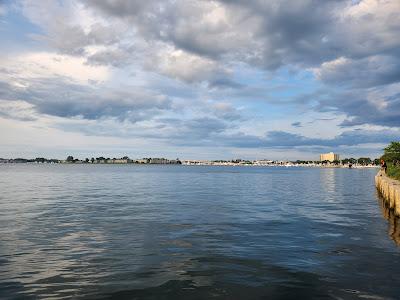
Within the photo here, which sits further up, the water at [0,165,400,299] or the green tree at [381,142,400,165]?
the green tree at [381,142,400,165]

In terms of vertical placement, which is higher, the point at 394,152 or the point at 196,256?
the point at 394,152

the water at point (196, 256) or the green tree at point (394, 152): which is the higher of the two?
the green tree at point (394, 152)

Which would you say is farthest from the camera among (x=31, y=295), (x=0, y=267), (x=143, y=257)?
(x=143, y=257)

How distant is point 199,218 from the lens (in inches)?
1339

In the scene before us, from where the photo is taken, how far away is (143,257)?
19.6m

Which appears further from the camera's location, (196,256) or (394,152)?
(394,152)

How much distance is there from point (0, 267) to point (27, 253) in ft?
8.93

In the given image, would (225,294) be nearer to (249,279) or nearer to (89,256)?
(249,279)

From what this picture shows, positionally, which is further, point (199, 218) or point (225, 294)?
point (199, 218)

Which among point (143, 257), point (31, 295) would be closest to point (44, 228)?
point (143, 257)

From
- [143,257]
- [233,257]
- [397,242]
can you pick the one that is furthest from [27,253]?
[397,242]

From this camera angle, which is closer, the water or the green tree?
the water

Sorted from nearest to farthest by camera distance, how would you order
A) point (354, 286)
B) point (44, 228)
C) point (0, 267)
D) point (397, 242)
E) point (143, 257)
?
1. point (354, 286)
2. point (0, 267)
3. point (143, 257)
4. point (397, 242)
5. point (44, 228)

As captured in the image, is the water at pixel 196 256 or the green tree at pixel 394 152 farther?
the green tree at pixel 394 152
